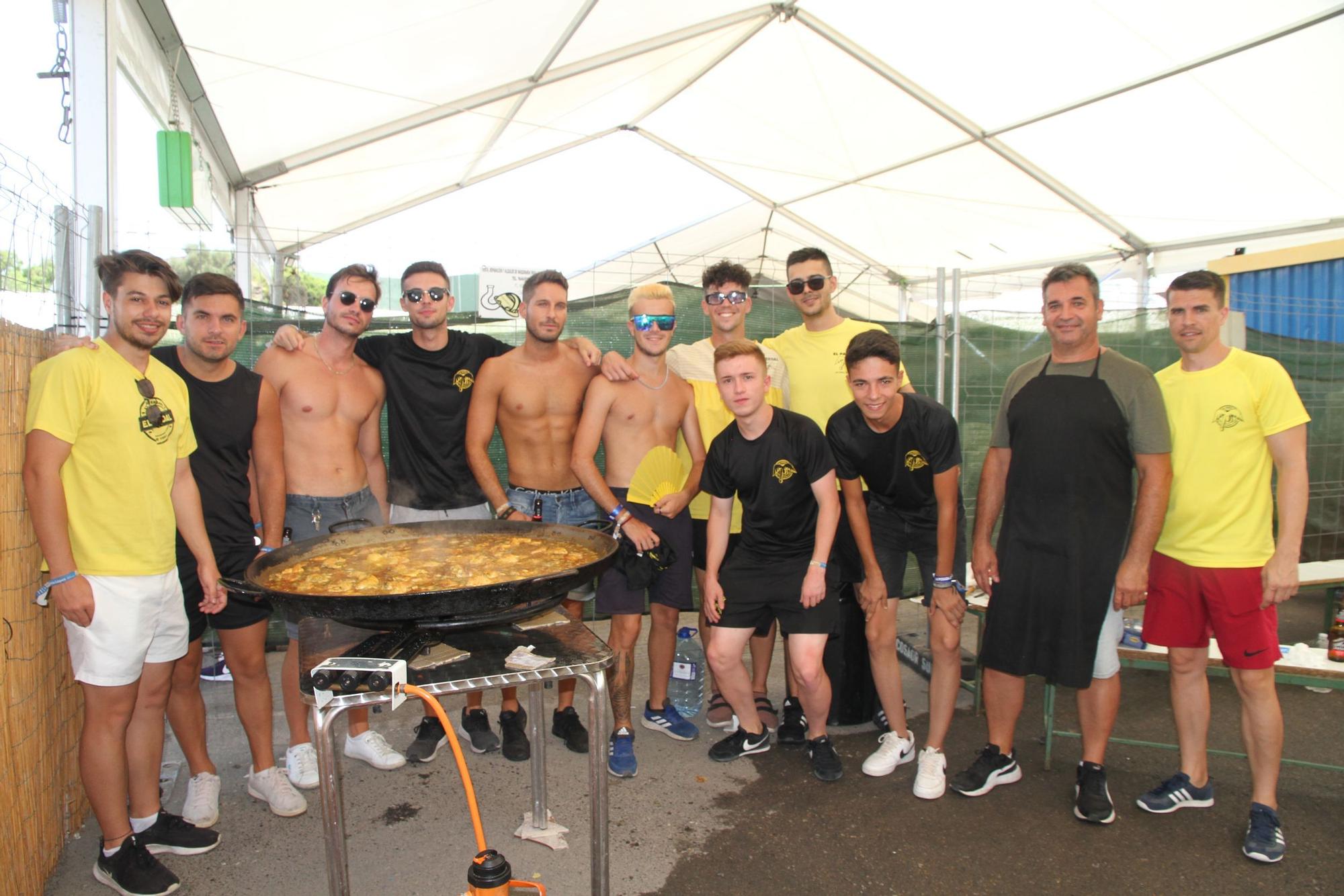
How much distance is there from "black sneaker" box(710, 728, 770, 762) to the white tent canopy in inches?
160

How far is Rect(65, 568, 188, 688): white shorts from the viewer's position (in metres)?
2.71

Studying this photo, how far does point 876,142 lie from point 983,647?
7.19m

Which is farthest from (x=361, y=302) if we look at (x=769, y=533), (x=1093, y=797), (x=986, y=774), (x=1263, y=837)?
(x=1263, y=837)

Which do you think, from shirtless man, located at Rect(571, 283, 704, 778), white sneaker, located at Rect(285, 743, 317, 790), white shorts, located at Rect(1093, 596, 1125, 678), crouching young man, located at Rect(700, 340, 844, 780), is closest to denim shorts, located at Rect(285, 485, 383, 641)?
white sneaker, located at Rect(285, 743, 317, 790)

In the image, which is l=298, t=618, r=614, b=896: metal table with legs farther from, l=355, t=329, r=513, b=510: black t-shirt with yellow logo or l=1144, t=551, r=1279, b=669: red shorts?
l=1144, t=551, r=1279, b=669: red shorts

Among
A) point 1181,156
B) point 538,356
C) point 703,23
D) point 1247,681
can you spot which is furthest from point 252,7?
point 1181,156

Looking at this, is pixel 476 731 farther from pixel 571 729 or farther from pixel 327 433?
pixel 327 433

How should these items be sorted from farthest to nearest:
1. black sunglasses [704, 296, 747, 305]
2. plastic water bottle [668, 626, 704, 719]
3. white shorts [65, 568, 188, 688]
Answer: plastic water bottle [668, 626, 704, 719], black sunglasses [704, 296, 747, 305], white shorts [65, 568, 188, 688]

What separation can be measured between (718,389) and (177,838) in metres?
2.87

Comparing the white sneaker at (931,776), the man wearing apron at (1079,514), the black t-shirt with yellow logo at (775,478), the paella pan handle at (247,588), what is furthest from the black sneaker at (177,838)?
the man wearing apron at (1079,514)

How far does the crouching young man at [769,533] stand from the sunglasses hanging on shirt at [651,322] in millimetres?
368

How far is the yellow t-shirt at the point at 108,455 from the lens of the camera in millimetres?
2602

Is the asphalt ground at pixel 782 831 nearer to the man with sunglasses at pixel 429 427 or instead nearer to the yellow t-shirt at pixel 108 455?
the man with sunglasses at pixel 429 427

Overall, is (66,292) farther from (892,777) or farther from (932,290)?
(932,290)
